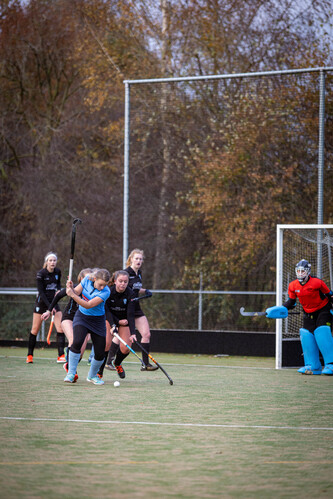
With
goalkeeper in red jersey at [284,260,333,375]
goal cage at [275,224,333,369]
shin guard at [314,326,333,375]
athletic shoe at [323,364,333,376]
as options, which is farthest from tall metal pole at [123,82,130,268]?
athletic shoe at [323,364,333,376]

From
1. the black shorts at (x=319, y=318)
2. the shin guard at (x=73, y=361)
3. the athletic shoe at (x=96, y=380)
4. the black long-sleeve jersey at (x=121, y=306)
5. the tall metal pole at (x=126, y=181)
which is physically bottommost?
the athletic shoe at (x=96, y=380)

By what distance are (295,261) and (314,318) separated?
92.0 inches

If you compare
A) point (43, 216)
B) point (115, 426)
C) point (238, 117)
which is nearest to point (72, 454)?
point (115, 426)

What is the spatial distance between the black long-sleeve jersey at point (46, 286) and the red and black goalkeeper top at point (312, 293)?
3643mm

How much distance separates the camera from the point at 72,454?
616cm

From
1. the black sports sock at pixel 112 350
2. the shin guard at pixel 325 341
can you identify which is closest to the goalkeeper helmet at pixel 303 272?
the shin guard at pixel 325 341

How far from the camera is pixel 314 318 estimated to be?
12.8 meters

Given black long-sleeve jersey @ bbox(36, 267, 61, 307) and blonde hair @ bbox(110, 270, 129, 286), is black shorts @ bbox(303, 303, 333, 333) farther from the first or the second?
black long-sleeve jersey @ bbox(36, 267, 61, 307)

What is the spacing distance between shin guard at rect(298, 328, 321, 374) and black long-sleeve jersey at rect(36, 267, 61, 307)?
381 cm

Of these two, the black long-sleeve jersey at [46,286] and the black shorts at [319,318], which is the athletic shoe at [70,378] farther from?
the black shorts at [319,318]

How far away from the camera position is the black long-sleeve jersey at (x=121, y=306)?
11484 millimetres

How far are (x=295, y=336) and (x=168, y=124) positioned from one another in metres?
6.47

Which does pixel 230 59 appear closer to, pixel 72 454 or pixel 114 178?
pixel 114 178

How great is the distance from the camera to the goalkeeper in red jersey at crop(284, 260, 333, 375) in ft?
41.3
